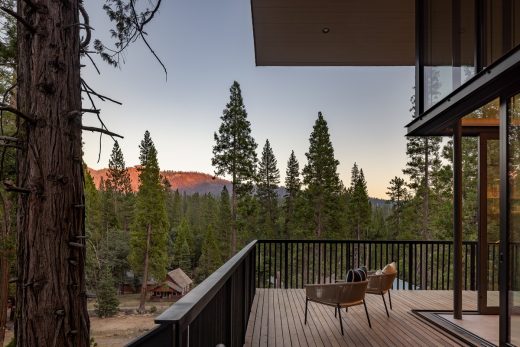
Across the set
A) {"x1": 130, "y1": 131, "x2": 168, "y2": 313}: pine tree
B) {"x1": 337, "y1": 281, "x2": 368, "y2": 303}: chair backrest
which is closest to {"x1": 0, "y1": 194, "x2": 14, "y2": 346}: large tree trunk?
{"x1": 337, "y1": 281, "x2": 368, "y2": 303}: chair backrest

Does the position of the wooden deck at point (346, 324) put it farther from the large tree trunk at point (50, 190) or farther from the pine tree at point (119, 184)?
the pine tree at point (119, 184)

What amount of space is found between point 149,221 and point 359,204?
49.2 feet

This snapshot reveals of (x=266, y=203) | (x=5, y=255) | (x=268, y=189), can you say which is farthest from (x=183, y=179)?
(x=5, y=255)

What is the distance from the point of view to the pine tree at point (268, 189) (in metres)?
26.3

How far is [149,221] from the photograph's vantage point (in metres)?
26.5

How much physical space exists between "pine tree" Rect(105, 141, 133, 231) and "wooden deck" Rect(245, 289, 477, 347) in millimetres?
26963

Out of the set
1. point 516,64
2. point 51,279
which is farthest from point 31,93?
point 516,64

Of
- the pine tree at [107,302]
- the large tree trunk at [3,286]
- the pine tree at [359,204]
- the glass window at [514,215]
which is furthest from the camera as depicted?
the pine tree at [107,302]

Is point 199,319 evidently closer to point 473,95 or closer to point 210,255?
point 473,95

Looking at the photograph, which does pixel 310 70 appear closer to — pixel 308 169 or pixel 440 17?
pixel 308 169

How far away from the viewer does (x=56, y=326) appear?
264cm

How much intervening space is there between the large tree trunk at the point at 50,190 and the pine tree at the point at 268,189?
2290 cm

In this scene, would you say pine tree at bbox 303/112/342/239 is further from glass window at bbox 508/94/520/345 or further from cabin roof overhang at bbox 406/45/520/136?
glass window at bbox 508/94/520/345

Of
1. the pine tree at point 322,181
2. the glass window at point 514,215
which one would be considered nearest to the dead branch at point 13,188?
the glass window at point 514,215
